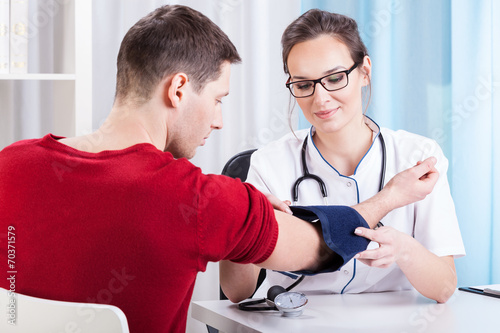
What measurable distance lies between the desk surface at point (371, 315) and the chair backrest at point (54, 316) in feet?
1.35

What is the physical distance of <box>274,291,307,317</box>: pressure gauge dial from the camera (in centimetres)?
119

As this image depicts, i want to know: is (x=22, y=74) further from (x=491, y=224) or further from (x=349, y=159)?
(x=491, y=224)

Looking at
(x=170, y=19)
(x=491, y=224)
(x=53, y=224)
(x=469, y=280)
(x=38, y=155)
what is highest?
(x=170, y=19)

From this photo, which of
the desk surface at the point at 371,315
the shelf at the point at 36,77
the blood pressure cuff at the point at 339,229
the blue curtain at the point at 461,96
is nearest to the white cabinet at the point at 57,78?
the shelf at the point at 36,77

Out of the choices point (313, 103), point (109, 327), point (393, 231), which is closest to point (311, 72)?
point (313, 103)

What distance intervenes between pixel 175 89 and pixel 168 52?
8 cm

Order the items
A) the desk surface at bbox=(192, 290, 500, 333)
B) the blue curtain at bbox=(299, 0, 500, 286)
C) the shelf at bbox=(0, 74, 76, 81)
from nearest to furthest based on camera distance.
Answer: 1. the desk surface at bbox=(192, 290, 500, 333)
2. the shelf at bbox=(0, 74, 76, 81)
3. the blue curtain at bbox=(299, 0, 500, 286)

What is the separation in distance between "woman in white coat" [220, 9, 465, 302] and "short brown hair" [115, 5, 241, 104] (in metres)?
0.53

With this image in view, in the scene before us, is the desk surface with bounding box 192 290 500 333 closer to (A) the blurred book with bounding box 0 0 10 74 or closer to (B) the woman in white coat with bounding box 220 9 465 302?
(B) the woman in white coat with bounding box 220 9 465 302

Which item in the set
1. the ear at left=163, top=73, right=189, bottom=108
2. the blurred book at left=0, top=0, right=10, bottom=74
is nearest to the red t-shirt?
the ear at left=163, top=73, right=189, bottom=108

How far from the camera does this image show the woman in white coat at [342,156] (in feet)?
4.99

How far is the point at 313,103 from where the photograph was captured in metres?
1.61

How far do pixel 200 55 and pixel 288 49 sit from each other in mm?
652

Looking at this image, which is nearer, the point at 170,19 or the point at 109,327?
the point at 109,327
